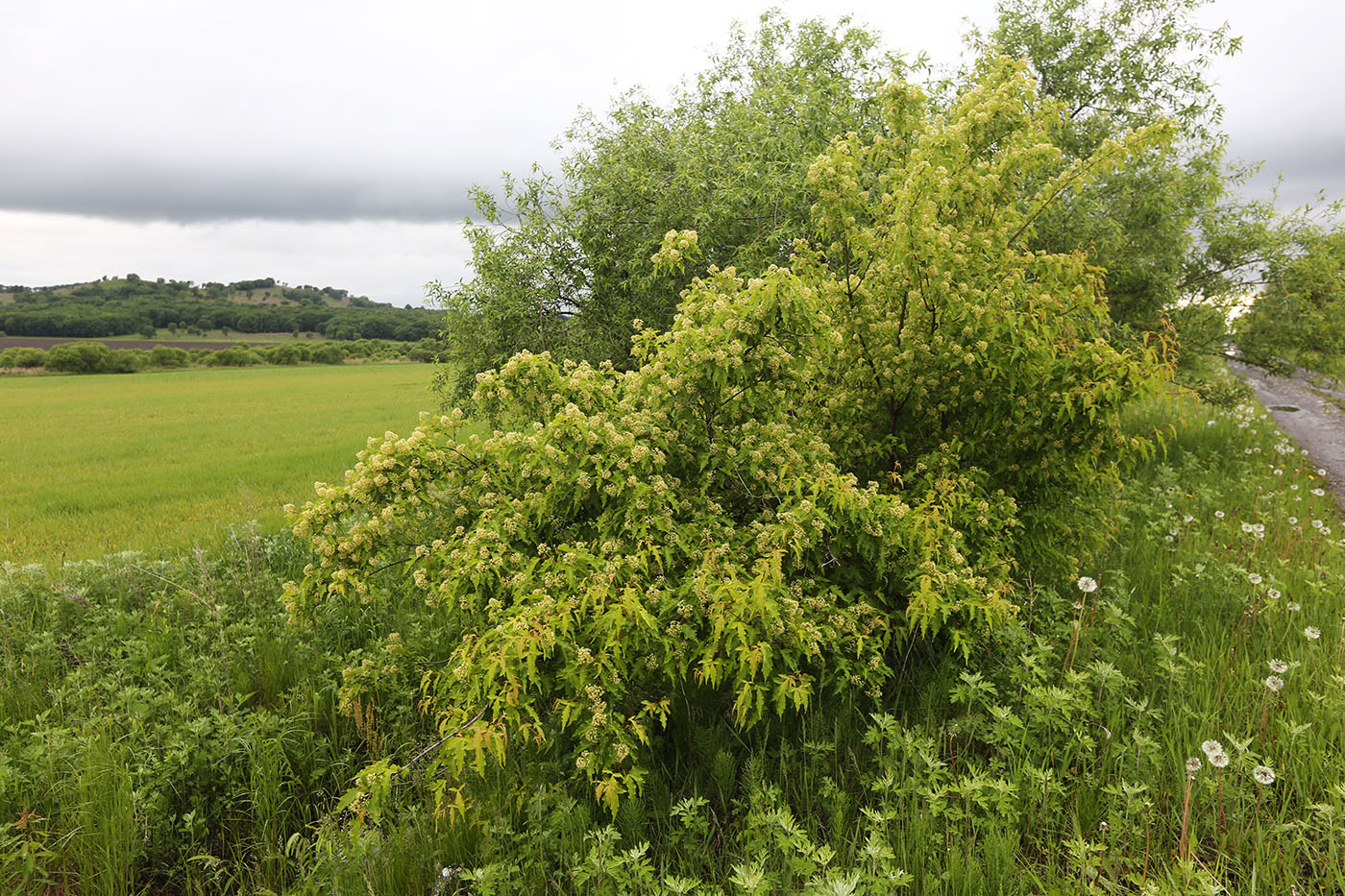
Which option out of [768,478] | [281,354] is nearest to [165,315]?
[281,354]

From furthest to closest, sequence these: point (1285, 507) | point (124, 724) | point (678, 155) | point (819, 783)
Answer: point (678, 155) < point (1285, 507) < point (124, 724) < point (819, 783)

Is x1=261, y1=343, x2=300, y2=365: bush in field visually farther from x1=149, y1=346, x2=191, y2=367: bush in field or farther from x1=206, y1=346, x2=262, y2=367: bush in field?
x1=149, y1=346, x2=191, y2=367: bush in field

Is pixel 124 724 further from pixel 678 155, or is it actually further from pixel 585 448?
pixel 678 155

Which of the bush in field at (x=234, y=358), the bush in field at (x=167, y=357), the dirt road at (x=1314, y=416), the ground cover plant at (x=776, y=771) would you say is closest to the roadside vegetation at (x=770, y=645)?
the ground cover plant at (x=776, y=771)

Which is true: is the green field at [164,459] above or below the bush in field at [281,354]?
below

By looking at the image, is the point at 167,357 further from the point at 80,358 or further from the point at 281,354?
the point at 281,354

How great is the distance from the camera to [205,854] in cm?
361

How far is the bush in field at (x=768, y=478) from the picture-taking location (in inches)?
121

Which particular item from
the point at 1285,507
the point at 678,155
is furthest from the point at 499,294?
the point at 1285,507

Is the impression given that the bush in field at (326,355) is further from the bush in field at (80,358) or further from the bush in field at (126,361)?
the bush in field at (80,358)

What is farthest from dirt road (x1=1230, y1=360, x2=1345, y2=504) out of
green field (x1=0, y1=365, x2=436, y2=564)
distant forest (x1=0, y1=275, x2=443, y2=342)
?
distant forest (x1=0, y1=275, x2=443, y2=342)

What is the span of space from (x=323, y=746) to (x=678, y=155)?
8.57 metres

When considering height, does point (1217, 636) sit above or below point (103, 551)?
above

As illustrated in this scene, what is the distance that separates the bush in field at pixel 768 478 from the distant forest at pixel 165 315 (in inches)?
3510
